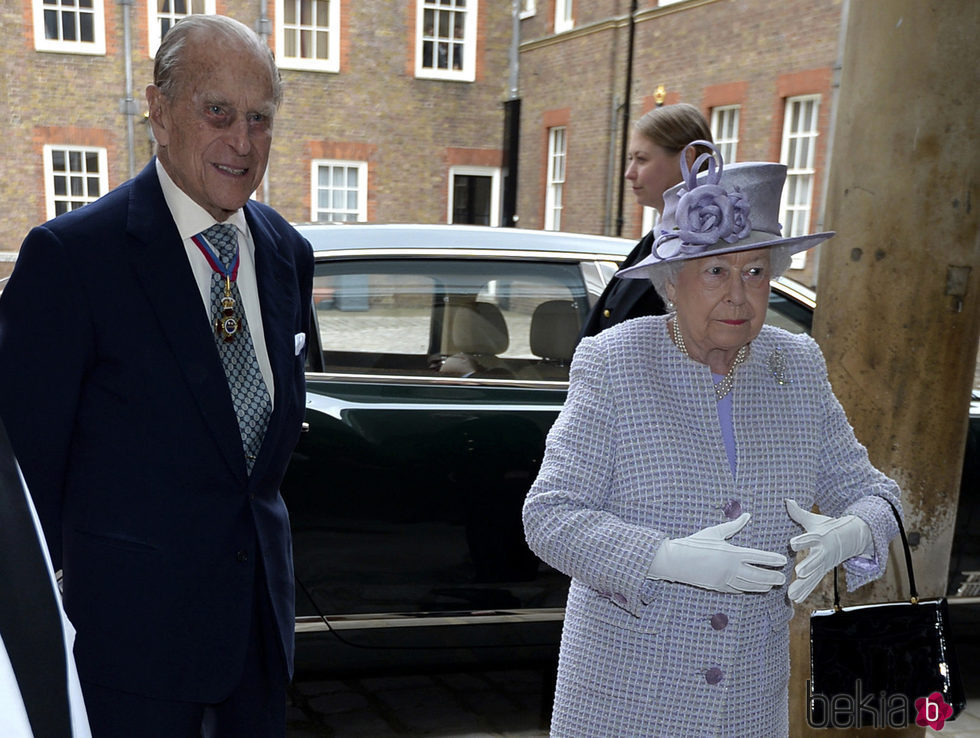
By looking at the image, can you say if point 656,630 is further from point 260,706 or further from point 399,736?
point 399,736

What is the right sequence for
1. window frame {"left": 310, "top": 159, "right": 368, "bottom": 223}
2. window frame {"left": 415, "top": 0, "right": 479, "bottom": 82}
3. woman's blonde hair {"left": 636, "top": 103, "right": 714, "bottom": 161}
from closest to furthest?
1. woman's blonde hair {"left": 636, "top": 103, "right": 714, "bottom": 161}
2. window frame {"left": 310, "top": 159, "right": 368, "bottom": 223}
3. window frame {"left": 415, "top": 0, "right": 479, "bottom": 82}

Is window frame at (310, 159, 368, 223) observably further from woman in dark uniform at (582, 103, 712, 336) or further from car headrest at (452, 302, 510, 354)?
woman in dark uniform at (582, 103, 712, 336)

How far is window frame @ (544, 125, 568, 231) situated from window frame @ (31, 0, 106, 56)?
8.56 metres

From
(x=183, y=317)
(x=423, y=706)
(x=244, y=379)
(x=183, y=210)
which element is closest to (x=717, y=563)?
(x=244, y=379)

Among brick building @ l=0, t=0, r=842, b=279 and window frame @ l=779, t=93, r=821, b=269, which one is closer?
window frame @ l=779, t=93, r=821, b=269

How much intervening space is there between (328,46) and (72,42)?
4.76 m

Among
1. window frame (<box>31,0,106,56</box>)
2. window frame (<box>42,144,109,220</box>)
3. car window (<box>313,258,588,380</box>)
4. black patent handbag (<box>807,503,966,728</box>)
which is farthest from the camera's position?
window frame (<box>42,144,109,220</box>)

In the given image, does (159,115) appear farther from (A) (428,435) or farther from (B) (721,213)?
(A) (428,435)

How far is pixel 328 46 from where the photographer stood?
20.4 m

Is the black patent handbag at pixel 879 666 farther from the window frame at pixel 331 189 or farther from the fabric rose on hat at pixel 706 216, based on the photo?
the window frame at pixel 331 189

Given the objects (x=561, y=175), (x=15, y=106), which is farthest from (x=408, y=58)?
(x=15, y=106)

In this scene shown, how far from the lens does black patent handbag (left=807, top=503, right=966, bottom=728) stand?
77.8 inches

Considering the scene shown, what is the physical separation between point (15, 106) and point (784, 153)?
45.3 feet

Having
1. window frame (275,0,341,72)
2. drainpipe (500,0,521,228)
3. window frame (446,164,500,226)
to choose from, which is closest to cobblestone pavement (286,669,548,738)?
drainpipe (500,0,521,228)
